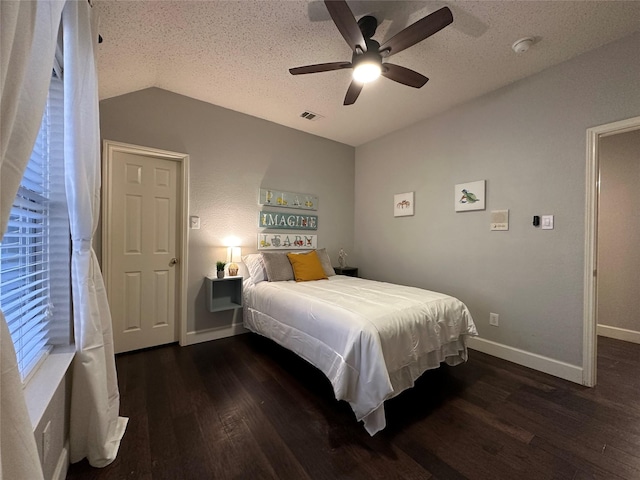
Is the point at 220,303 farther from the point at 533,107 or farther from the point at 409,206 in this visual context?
the point at 533,107

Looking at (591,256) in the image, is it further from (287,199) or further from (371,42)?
(287,199)

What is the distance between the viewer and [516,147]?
255 centimetres

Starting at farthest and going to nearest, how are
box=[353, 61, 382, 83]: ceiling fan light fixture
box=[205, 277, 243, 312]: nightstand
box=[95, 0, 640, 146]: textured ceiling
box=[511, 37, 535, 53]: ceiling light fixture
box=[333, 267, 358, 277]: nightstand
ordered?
box=[333, 267, 358, 277]: nightstand → box=[205, 277, 243, 312]: nightstand → box=[511, 37, 535, 53]: ceiling light fixture → box=[353, 61, 382, 83]: ceiling fan light fixture → box=[95, 0, 640, 146]: textured ceiling

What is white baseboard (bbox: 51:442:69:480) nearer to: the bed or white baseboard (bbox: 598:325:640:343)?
the bed

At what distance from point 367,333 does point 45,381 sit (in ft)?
4.95

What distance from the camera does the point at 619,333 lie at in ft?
10.3

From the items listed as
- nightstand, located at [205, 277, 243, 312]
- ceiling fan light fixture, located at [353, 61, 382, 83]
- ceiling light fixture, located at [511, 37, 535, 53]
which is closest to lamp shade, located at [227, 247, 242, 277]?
nightstand, located at [205, 277, 243, 312]

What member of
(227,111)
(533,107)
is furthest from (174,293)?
(533,107)

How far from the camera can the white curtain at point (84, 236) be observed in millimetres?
1248

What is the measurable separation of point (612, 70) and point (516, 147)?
0.75 m

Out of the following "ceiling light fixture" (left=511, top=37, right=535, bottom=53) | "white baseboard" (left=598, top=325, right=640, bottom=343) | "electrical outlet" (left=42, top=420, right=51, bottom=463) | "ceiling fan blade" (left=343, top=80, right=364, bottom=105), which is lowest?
"white baseboard" (left=598, top=325, right=640, bottom=343)

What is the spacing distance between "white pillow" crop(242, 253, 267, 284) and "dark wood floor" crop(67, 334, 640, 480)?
93 cm

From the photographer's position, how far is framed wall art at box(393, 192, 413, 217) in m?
3.45

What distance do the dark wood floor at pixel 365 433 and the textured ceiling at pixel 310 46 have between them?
8.22 ft
